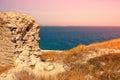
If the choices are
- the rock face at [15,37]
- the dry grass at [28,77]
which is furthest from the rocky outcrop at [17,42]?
the dry grass at [28,77]

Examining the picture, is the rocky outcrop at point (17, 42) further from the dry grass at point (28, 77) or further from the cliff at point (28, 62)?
the dry grass at point (28, 77)

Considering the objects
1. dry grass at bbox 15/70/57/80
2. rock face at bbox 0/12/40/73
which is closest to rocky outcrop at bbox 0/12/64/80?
rock face at bbox 0/12/40/73

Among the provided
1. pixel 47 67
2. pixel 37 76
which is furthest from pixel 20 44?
pixel 37 76

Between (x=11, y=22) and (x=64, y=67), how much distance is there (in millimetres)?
5700

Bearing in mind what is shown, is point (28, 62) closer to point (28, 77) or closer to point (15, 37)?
point (15, 37)

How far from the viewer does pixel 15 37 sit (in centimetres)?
2225

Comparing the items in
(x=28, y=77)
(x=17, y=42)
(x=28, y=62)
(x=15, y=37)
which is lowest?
(x=28, y=62)

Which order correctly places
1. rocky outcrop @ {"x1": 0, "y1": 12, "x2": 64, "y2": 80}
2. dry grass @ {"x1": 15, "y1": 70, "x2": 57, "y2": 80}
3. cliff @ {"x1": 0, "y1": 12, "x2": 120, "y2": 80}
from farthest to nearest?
rocky outcrop @ {"x1": 0, "y1": 12, "x2": 64, "y2": 80}
cliff @ {"x1": 0, "y1": 12, "x2": 120, "y2": 80}
dry grass @ {"x1": 15, "y1": 70, "x2": 57, "y2": 80}

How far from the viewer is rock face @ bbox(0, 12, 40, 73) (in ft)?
73.2

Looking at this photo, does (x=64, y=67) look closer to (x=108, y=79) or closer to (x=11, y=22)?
(x=108, y=79)

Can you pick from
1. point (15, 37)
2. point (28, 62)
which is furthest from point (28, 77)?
point (15, 37)

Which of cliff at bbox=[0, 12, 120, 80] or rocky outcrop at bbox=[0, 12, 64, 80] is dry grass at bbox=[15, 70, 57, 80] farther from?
rocky outcrop at bbox=[0, 12, 64, 80]

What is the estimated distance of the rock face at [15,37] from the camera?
73.2ft

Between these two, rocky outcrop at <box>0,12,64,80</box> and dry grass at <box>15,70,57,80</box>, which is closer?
dry grass at <box>15,70,57,80</box>
